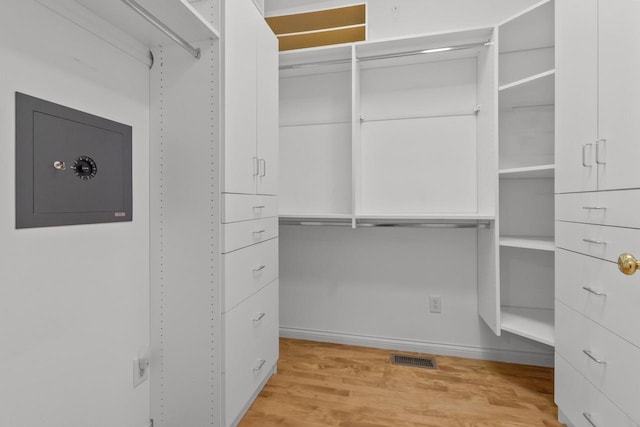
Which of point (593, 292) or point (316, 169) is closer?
point (593, 292)

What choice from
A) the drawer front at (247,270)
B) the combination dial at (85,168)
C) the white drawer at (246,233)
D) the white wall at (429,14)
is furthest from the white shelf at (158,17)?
the white wall at (429,14)

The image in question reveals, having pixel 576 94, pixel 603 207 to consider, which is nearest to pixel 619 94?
pixel 576 94

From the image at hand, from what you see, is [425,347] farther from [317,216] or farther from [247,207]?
[247,207]

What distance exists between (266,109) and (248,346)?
1302 mm

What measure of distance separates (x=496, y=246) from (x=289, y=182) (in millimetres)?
1550

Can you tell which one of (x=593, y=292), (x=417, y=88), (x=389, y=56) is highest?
(x=389, y=56)

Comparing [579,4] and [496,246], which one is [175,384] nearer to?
[496,246]

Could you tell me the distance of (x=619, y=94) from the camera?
1.17 meters

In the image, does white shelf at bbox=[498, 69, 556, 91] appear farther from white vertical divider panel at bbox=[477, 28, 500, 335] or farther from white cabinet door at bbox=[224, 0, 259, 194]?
white cabinet door at bbox=[224, 0, 259, 194]

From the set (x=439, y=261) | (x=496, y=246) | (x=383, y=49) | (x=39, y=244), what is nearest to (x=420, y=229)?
(x=439, y=261)

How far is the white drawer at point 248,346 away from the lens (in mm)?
1404

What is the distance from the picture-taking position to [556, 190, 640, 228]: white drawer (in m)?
1.11

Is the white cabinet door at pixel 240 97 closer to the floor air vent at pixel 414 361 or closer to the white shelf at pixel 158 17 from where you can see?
the white shelf at pixel 158 17

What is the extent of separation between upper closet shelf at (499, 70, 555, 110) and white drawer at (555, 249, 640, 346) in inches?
37.4
